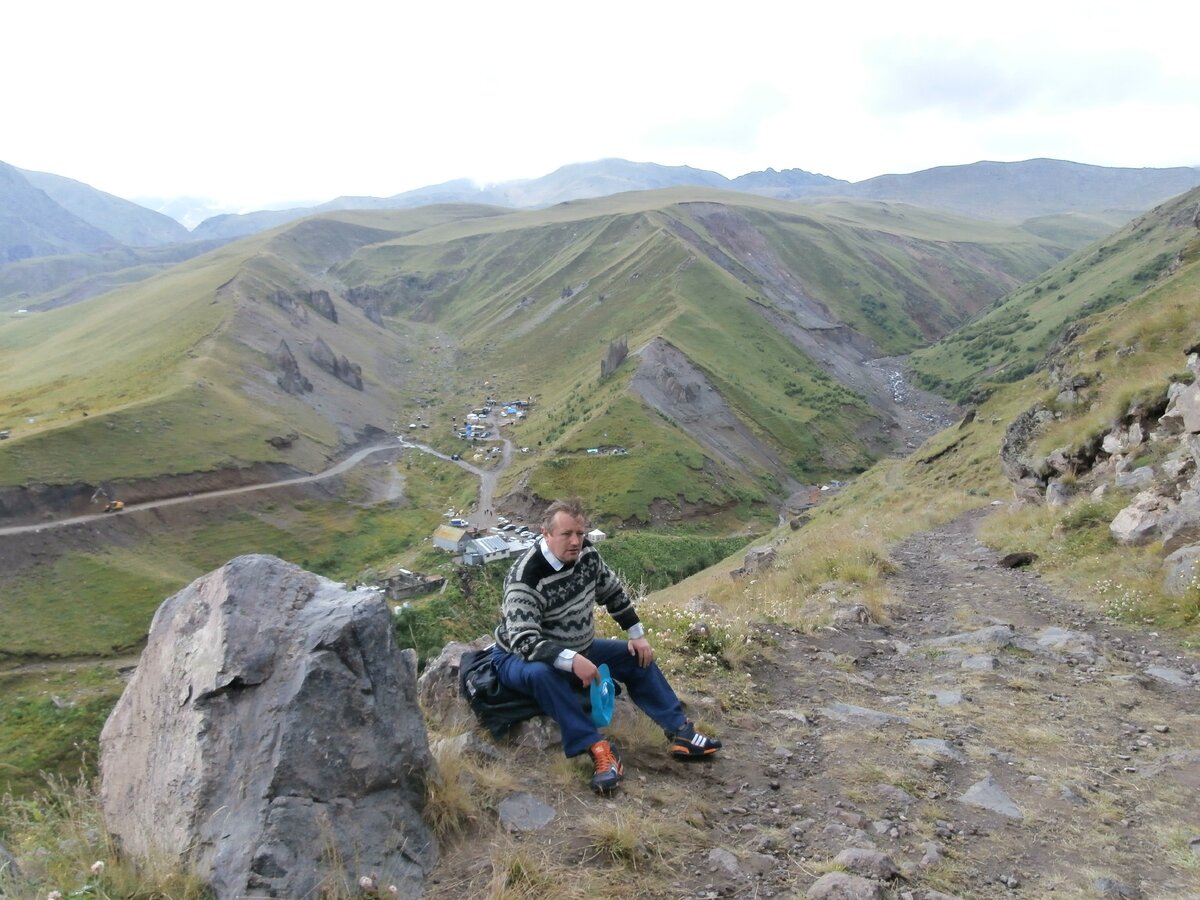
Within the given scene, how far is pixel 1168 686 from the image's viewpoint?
8836 mm

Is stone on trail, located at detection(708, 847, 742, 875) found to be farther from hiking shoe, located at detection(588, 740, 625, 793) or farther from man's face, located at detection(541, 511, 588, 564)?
man's face, located at detection(541, 511, 588, 564)

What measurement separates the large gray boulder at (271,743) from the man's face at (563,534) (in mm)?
1722

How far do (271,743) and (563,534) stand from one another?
9.83 ft

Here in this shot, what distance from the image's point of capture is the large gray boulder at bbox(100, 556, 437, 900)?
4.77 m

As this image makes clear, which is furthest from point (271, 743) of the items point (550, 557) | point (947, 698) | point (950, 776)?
point (947, 698)

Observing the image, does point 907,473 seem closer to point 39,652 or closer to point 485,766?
point 485,766

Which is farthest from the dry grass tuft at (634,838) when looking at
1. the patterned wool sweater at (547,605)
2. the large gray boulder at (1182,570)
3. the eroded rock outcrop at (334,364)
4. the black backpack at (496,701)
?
the eroded rock outcrop at (334,364)

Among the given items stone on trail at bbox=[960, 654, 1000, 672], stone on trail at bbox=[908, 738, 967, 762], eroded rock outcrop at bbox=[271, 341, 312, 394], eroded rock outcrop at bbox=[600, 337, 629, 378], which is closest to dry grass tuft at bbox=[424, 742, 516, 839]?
stone on trail at bbox=[908, 738, 967, 762]

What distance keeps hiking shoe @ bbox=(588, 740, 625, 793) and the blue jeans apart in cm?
9

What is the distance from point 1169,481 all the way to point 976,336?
480 ft

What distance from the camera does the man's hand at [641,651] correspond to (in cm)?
713

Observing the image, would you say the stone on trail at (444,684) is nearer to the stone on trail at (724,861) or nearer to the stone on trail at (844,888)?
the stone on trail at (724,861)

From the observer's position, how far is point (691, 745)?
6938 millimetres

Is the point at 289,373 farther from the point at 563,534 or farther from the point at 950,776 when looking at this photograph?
the point at 950,776
